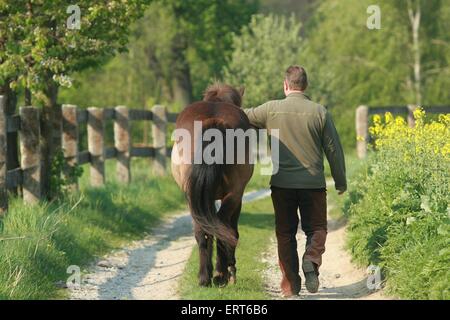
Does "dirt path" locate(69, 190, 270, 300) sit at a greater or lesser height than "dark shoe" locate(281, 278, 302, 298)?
Answer: lesser

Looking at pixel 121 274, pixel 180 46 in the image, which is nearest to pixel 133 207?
pixel 121 274

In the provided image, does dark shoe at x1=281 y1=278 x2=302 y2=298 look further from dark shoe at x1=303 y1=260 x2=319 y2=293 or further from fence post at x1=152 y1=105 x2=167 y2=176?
fence post at x1=152 y1=105 x2=167 y2=176

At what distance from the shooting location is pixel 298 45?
101 ft

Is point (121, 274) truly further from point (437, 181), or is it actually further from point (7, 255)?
point (437, 181)

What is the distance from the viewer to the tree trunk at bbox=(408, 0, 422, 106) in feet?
127

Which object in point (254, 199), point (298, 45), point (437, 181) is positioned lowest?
point (254, 199)

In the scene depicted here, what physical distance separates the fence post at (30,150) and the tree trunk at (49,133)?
1.77 ft

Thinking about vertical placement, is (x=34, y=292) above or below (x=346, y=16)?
below

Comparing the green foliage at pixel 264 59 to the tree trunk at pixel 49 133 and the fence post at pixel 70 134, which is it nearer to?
Answer: the fence post at pixel 70 134

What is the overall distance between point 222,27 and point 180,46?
72.7 inches

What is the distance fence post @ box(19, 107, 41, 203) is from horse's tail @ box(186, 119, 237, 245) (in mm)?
4673

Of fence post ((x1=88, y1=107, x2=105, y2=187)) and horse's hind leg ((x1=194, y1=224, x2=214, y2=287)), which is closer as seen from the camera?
horse's hind leg ((x1=194, y1=224, x2=214, y2=287))

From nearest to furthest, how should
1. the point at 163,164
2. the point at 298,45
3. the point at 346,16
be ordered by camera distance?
the point at 163,164 < the point at 298,45 < the point at 346,16

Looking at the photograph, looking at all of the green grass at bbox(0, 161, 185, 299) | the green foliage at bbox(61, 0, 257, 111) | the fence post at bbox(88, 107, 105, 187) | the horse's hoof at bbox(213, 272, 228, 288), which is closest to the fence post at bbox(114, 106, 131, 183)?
the green grass at bbox(0, 161, 185, 299)
